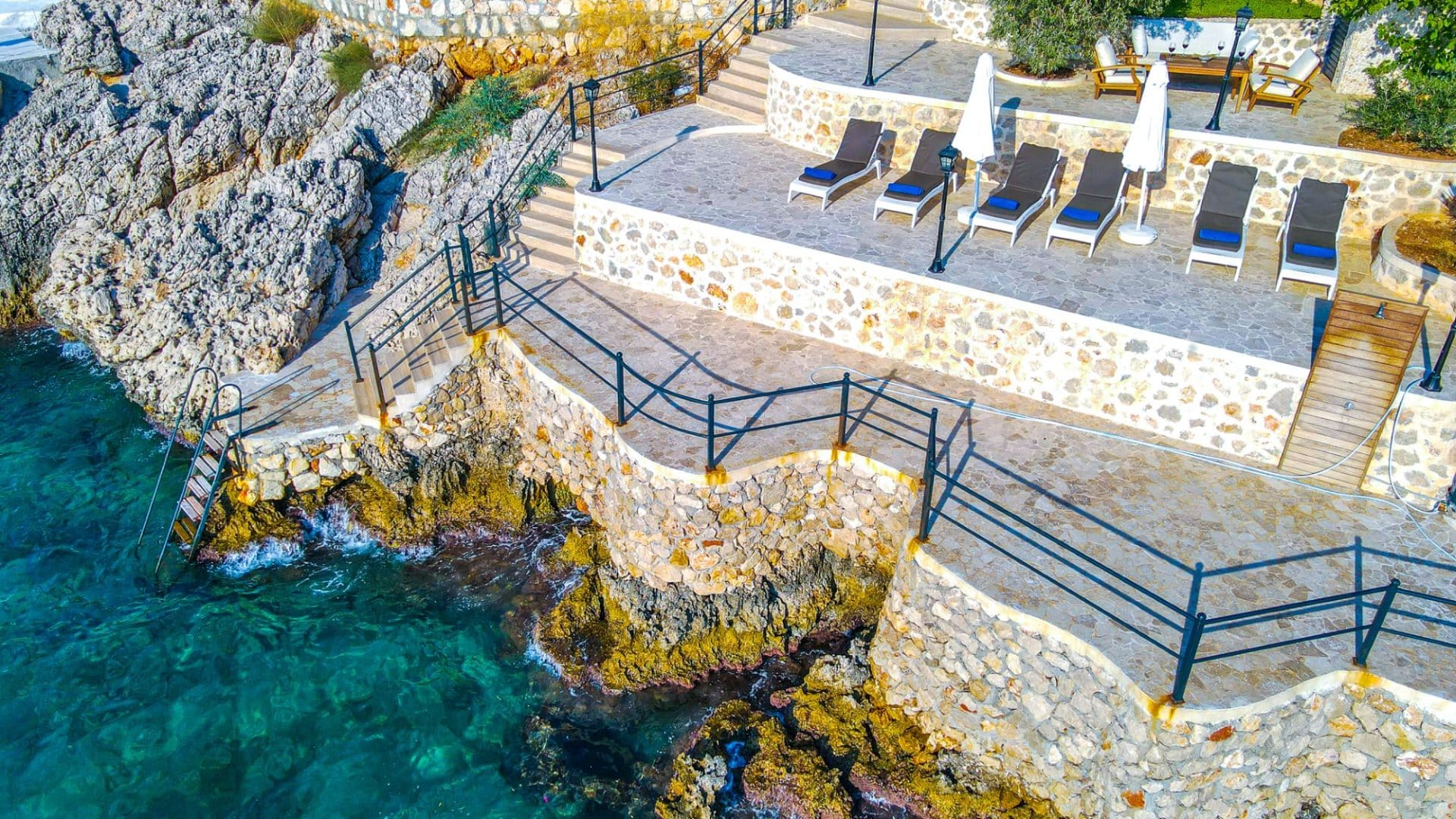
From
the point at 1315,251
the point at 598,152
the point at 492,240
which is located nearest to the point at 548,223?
the point at 492,240

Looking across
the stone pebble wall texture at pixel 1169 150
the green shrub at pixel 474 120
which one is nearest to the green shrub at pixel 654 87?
the green shrub at pixel 474 120

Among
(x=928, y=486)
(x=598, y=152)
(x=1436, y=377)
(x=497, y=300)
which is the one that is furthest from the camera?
(x=598, y=152)

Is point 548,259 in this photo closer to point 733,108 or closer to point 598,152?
point 598,152

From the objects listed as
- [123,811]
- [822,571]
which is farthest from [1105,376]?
[123,811]

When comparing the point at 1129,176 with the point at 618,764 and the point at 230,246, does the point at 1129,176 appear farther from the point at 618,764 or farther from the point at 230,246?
the point at 230,246

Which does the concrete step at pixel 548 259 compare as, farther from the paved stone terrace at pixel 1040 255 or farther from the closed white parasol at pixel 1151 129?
the closed white parasol at pixel 1151 129
